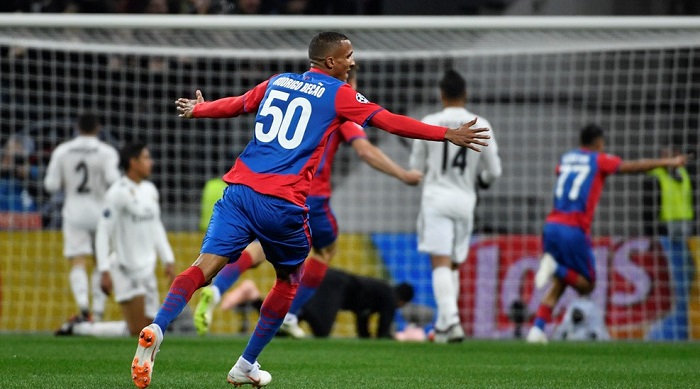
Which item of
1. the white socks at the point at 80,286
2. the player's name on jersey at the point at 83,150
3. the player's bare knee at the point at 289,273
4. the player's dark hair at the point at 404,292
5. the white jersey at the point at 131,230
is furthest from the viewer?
the player's dark hair at the point at 404,292

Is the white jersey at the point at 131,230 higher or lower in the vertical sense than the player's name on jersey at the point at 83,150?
lower

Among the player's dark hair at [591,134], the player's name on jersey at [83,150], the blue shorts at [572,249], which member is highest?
the player's dark hair at [591,134]

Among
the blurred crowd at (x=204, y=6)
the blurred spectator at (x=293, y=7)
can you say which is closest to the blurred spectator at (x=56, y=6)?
the blurred crowd at (x=204, y=6)

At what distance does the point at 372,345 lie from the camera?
10.1 meters

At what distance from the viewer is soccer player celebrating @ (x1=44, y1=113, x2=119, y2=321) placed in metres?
12.5

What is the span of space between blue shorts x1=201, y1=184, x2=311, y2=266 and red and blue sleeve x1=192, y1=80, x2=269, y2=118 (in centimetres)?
50

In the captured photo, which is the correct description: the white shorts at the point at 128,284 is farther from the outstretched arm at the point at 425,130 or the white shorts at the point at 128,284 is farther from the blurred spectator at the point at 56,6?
the outstretched arm at the point at 425,130

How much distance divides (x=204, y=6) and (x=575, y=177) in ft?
20.7

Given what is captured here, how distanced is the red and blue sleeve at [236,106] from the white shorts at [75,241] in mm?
6671

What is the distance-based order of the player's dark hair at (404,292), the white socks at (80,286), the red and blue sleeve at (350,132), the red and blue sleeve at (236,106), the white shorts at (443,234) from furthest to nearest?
the player's dark hair at (404,292)
the white socks at (80,286)
the white shorts at (443,234)
the red and blue sleeve at (350,132)
the red and blue sleeve at (236,106)

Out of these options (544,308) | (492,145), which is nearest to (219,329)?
(544,308)

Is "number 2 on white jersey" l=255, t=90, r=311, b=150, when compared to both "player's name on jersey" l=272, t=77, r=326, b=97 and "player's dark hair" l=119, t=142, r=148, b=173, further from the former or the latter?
"player's dark hair" l=119, t=142, r=148, b=173

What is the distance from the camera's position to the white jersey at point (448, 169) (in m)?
10.4

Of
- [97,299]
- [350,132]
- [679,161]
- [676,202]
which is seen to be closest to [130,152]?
[97,299]
